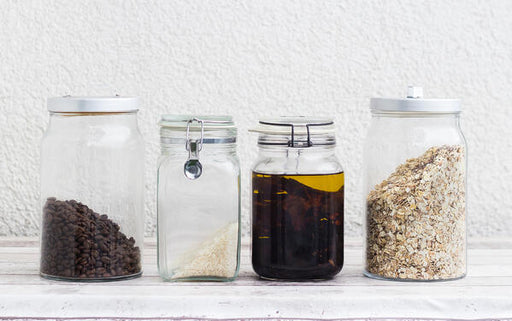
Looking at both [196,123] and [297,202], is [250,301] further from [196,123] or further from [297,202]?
[196,123]

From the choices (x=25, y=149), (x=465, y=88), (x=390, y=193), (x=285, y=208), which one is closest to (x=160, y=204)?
(x=285, y=208)

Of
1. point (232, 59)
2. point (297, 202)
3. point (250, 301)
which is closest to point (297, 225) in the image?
point (297, 202)

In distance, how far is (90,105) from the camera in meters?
0.96

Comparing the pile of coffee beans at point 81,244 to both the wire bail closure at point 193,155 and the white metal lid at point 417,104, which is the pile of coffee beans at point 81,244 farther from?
the white metal lid at point 417,104

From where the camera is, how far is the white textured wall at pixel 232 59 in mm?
1335

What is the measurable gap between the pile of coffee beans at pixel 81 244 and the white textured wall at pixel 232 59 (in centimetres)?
38

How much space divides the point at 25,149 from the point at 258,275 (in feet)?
1.96

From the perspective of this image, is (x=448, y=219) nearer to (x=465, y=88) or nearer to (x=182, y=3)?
(x=465, y=88)

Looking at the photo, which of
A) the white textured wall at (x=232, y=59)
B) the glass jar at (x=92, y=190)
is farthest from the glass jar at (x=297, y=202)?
the white textured wall at (x=232, y=59)

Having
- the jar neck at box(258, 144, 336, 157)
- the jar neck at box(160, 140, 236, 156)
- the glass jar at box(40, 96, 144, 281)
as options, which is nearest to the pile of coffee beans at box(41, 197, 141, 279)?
the glass jar at box(40, 96, 144, 281)

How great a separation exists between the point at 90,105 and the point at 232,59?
444 millimetres

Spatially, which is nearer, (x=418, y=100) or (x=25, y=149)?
(x=418, y=100)

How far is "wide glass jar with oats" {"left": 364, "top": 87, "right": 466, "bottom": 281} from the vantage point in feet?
3.15

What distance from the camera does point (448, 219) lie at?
3.18 feet
